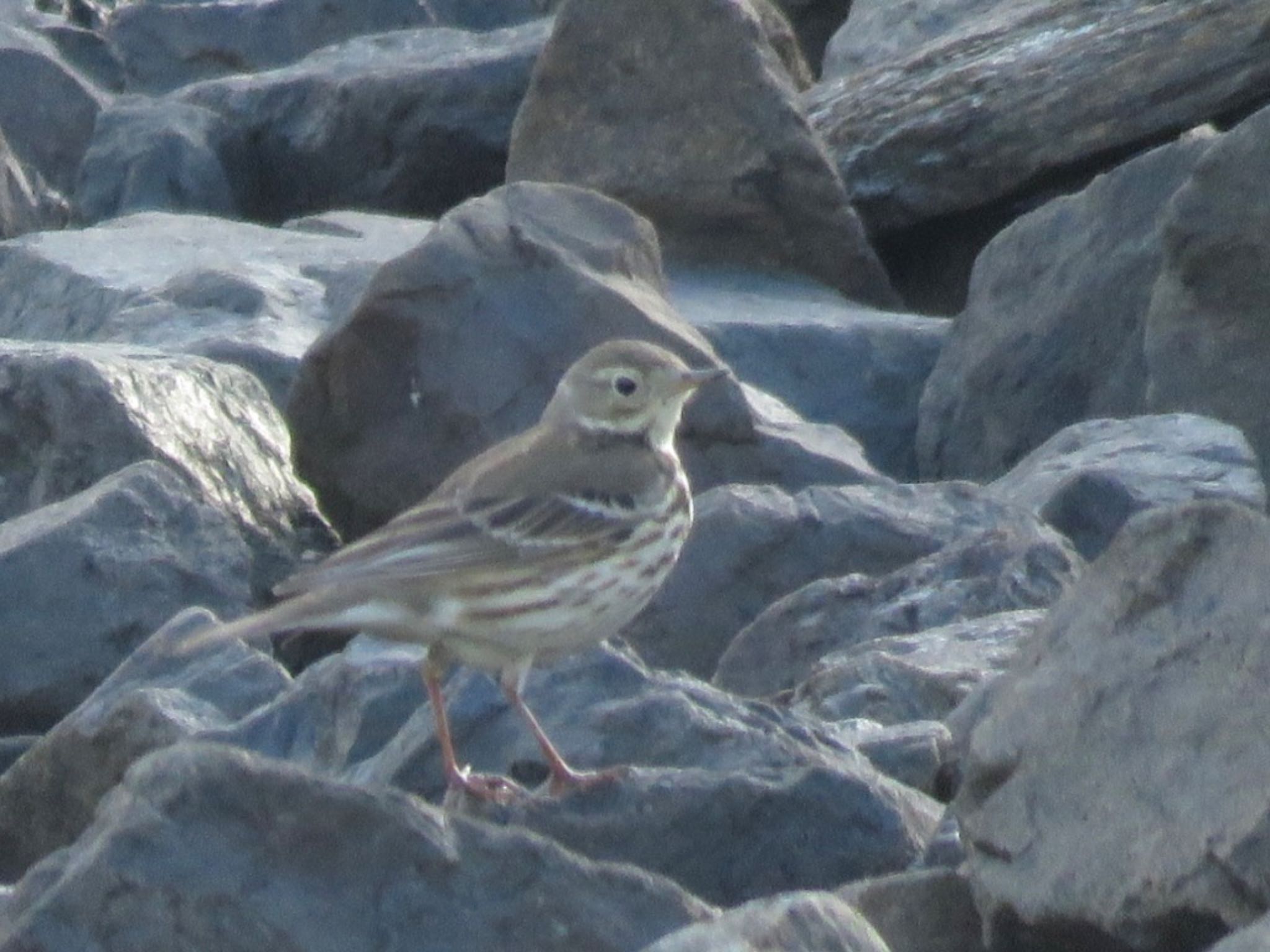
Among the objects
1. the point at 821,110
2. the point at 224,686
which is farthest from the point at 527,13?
the point at 224,686

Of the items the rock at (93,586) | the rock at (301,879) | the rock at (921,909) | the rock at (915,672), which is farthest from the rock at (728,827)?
the rock at (93,586)

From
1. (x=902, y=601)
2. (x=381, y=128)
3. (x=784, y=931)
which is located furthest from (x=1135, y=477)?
(x=381, y=128)

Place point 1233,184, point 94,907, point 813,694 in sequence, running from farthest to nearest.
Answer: point 1233,184
point 813,694
point 94,907

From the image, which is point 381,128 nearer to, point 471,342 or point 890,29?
point 890,29

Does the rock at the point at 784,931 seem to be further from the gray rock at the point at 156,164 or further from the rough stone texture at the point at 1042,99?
the gray rock at the point at 156,164

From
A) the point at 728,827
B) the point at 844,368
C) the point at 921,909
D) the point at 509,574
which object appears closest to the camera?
the point at 921,909

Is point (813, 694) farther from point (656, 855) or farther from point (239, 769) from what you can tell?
point (239, 769)
